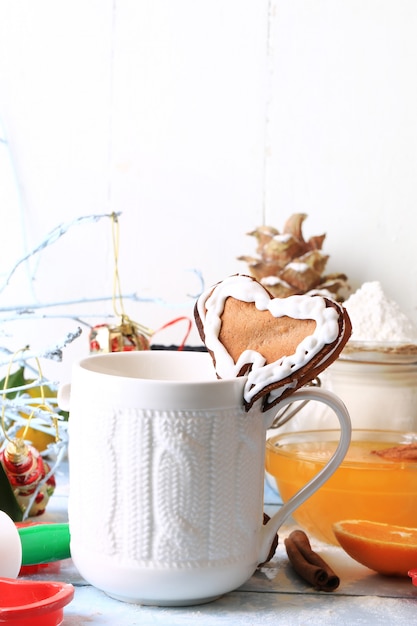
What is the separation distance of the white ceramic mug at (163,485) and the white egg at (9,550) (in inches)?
1.7

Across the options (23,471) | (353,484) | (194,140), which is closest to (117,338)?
(23,471)

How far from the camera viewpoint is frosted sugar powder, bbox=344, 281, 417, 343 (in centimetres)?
86

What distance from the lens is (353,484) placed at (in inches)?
27.2

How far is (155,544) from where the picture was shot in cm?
56

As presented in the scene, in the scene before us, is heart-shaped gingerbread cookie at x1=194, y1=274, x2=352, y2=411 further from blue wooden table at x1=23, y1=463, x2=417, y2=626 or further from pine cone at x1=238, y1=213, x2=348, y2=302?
pine cone at x1=238, y1=213, x2=348, y2=302

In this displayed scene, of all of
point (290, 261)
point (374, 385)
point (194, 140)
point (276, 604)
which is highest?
point (194, 140)

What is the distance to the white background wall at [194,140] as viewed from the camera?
119 centimetres

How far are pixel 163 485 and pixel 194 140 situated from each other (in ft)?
2.48

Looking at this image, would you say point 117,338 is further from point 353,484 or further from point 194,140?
point 194,140

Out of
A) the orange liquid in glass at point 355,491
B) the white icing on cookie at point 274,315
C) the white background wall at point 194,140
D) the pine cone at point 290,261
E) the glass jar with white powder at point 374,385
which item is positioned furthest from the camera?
the white background wall at point 194,140

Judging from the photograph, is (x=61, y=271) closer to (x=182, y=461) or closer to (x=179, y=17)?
(x=179, y=17)

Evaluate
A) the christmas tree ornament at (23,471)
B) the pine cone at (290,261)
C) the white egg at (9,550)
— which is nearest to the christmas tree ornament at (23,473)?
the christmas tree ornament at (23,471)

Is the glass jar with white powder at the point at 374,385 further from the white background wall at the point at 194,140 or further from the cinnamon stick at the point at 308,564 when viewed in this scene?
the white background wall at the point at 194,140

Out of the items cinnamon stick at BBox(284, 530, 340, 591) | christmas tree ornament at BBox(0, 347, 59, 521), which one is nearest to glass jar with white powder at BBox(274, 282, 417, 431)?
cinnamon stick at BBox(284, 530, 340, 591)
